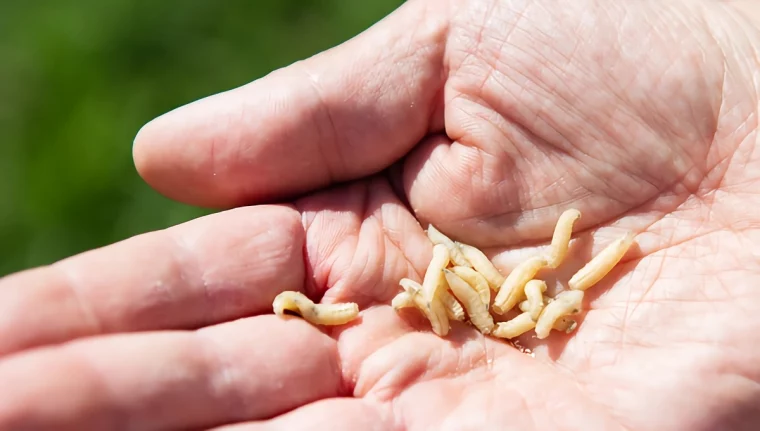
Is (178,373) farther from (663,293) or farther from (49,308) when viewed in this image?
(663,293)

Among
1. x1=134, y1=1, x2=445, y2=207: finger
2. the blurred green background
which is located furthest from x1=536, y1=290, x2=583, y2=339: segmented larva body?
the blurred green background

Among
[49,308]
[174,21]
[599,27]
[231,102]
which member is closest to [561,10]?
[599,27]

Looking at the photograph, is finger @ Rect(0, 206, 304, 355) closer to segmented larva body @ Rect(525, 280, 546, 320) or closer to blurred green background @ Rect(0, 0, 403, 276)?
segmented larva body @ Rect(525, 280, 546, 320)

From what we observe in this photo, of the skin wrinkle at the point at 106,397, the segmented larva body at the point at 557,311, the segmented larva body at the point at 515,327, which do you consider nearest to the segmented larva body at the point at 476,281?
the segmented larva body at the point at 515,327

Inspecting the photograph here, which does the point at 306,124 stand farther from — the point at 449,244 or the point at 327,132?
the point at 449,244

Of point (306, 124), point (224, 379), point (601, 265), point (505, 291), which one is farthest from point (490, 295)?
point (224, 379)

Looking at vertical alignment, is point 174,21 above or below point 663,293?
above
